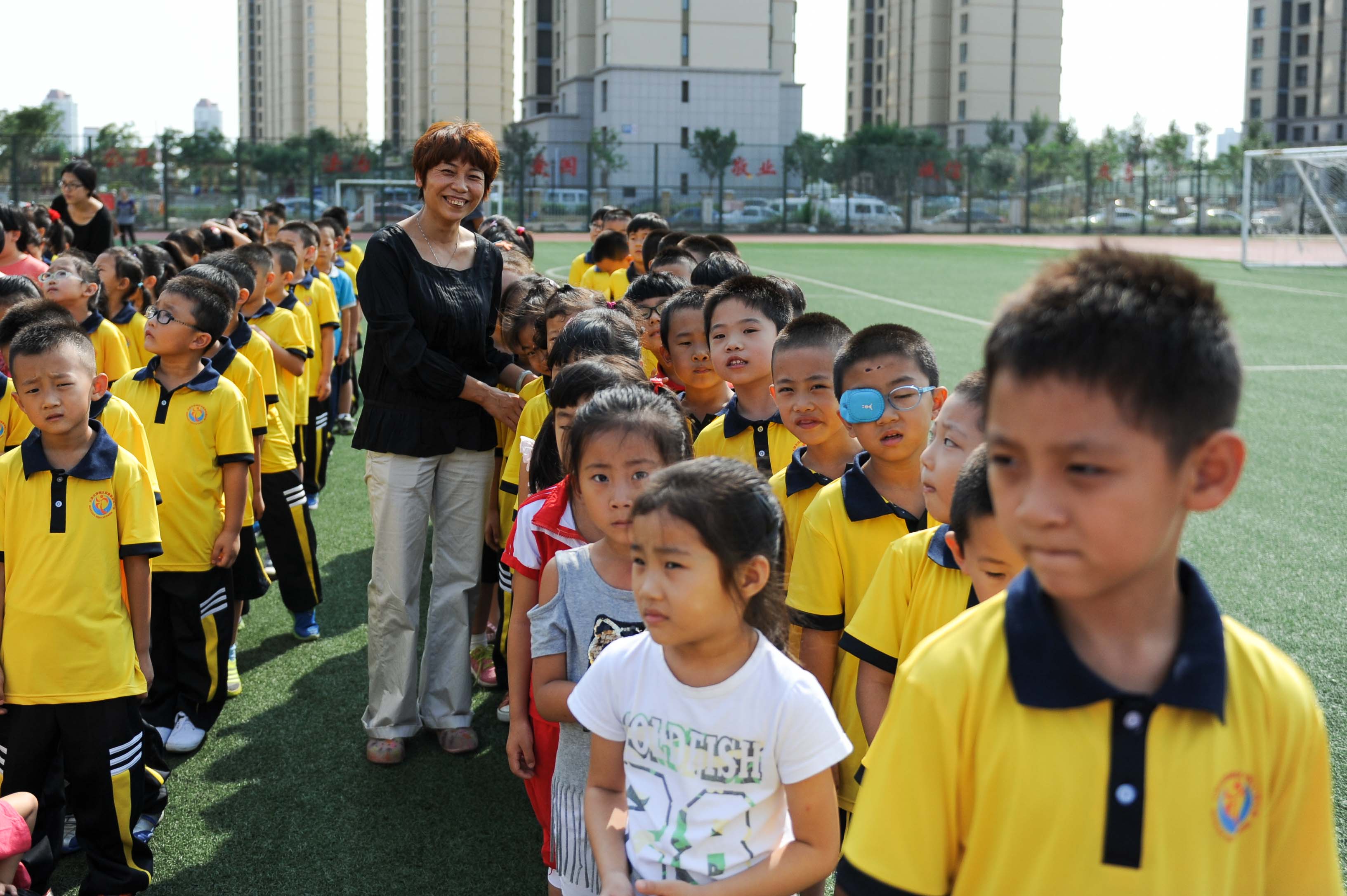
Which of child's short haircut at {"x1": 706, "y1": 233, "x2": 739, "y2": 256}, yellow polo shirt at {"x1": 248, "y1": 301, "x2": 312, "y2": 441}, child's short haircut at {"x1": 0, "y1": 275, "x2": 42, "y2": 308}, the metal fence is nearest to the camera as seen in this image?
child's short haircut at {"x1": 0, "y1": 275, "x2": 42, "y2": 308}

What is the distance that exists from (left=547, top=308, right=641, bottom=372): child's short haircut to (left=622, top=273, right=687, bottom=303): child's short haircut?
3.92 ft

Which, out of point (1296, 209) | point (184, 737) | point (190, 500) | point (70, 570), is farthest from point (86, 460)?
point (1296, 209)

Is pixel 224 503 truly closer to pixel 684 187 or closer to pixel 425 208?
pixel 425 208

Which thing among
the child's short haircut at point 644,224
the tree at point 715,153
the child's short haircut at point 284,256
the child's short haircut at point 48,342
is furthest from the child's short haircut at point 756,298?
the tree at point 715,153

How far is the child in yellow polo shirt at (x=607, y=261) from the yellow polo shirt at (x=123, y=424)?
428cm

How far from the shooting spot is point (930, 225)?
47.3 metres

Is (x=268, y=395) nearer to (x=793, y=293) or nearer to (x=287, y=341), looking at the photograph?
(x=287, y=341)

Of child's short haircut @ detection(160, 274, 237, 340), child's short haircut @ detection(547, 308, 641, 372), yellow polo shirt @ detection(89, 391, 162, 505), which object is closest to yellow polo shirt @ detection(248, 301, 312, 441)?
child's short haircut @ detection(160, 274, 237, 340)

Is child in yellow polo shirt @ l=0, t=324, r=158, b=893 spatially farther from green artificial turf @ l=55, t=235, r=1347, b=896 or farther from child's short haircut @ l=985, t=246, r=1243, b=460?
child's short haircut @ l=985, t=246, r=1243, b=460

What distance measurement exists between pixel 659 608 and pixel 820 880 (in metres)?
0.52

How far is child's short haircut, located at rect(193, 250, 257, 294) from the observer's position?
5508mm

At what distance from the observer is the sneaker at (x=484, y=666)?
4.65 m

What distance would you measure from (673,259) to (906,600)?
3754 mm

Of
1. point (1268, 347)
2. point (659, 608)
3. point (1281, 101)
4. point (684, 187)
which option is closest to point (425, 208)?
point (659, 608)
